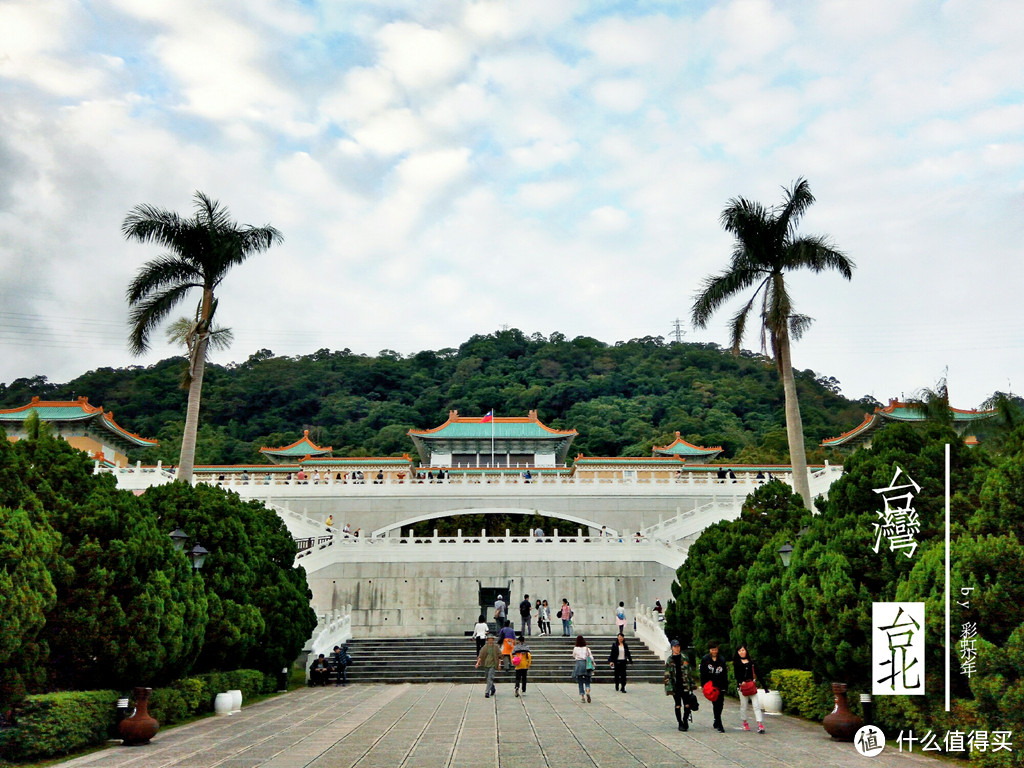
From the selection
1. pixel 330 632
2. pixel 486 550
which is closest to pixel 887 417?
pixel 486 550

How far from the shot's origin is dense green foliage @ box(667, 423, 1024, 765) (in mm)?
8453

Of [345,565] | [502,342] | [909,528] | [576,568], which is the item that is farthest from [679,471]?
[502,342]

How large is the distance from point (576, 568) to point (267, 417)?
190ft

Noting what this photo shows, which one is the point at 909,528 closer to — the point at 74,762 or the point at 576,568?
the point at 74,762

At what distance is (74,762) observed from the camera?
9.04m

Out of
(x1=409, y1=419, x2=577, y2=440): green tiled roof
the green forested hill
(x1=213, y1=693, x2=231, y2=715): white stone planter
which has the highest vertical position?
the green forested hill

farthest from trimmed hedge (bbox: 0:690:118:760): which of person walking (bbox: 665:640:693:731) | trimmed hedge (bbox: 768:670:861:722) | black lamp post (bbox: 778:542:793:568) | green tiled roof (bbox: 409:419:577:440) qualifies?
green tiled roof (bbox: 409:419:577:440)

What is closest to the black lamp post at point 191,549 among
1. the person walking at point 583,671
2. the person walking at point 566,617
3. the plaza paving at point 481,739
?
the plaza paving at point 481,739

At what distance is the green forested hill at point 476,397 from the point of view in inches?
2657

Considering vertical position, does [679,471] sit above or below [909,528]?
above

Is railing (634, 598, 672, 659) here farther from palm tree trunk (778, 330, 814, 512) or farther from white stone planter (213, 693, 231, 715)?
white stone planter (213, 693, 231, 715)

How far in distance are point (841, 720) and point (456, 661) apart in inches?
462

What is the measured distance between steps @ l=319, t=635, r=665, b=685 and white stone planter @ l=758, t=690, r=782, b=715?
623 cm

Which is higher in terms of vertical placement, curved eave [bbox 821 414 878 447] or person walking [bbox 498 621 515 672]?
curved eave [bbox 821 414 878 447]
